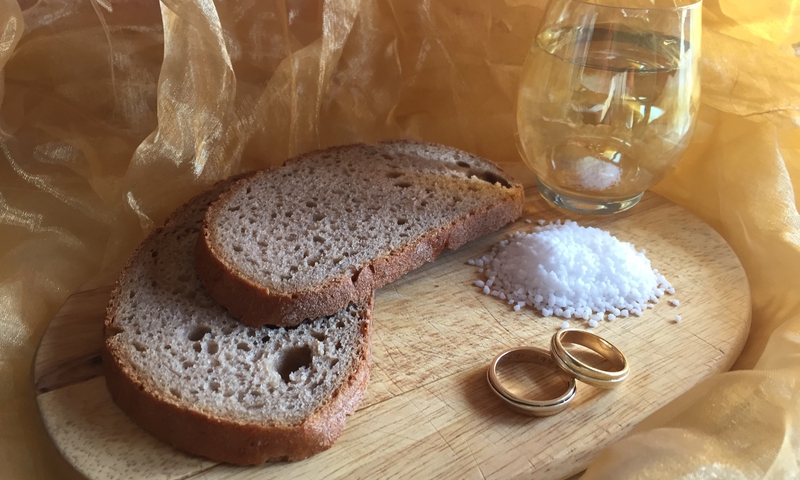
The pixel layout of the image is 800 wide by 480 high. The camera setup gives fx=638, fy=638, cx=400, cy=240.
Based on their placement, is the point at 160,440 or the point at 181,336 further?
the point at 181,336

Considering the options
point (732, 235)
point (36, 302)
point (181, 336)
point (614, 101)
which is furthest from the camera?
point (732, 235)

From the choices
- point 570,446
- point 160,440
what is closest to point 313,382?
point 160,440

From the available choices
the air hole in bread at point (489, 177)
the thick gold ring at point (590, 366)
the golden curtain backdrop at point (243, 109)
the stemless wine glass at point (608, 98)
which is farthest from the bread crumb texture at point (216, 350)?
the stemless wine glass at point (608, 98)

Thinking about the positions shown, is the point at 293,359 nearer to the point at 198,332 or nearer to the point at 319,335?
the point at 319,335

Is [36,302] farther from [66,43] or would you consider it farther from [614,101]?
[614,101]

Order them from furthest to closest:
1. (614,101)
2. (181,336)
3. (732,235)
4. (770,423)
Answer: (732,235), (614,101), (181,336), (770,423)

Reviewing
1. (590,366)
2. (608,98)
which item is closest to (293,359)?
(590,366)
